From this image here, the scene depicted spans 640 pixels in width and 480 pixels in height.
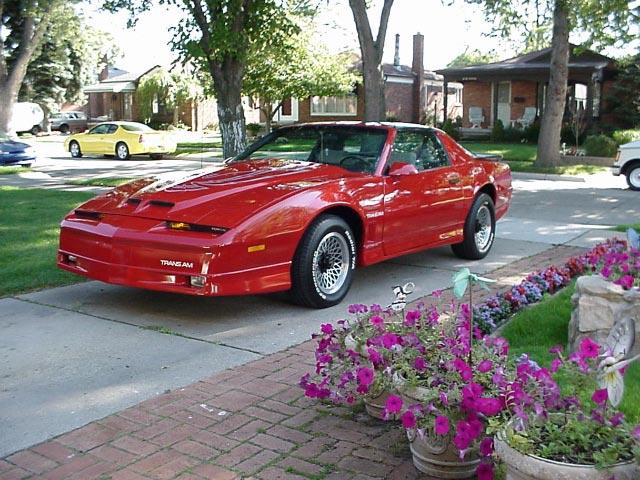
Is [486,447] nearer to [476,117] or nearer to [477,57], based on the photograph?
[476,117]

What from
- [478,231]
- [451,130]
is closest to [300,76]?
[451,130]

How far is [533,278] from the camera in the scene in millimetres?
6672

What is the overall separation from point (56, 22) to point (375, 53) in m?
22.1

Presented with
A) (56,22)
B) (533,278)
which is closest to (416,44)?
(56,22)

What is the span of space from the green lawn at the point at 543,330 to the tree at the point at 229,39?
745cm

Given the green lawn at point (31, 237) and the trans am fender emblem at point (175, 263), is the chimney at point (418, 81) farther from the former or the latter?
the trans am fender emblem at point (175, 263)

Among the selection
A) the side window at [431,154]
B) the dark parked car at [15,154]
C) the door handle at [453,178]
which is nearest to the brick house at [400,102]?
the dark parked car at [15,154]

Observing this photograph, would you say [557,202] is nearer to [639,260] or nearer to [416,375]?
[639,260]

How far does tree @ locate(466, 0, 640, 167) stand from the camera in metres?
18.9

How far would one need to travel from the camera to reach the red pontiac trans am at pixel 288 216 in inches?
220

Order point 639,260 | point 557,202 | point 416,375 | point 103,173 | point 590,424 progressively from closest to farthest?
point 590,424
point 416,375
point 639,260
point 557,202
point 103,173

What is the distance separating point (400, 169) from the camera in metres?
6.89

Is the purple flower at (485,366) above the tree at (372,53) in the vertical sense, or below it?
below

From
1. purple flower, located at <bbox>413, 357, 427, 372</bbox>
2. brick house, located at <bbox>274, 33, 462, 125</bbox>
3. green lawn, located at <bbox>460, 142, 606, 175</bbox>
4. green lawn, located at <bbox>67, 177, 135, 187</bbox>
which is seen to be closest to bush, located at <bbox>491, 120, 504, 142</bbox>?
green lawn, located at <bbox>460, 142, 606, 175</bbox>
